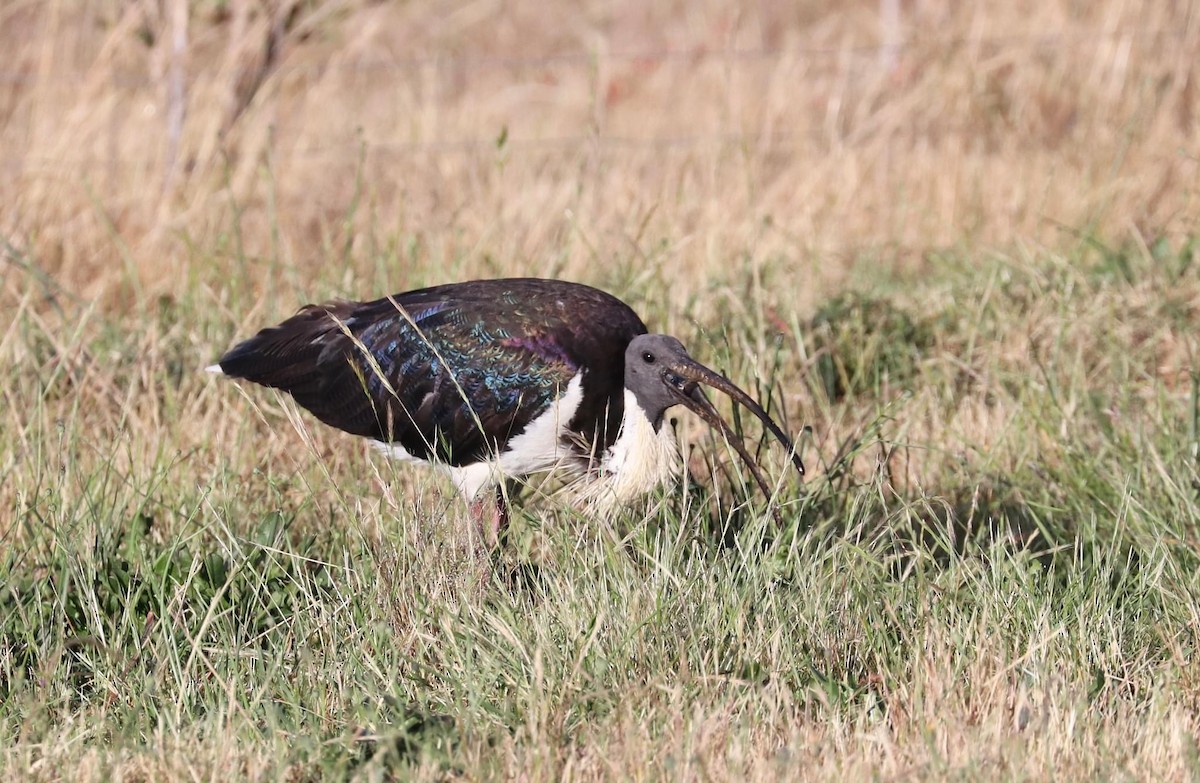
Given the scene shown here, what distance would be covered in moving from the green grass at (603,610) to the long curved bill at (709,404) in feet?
0.27

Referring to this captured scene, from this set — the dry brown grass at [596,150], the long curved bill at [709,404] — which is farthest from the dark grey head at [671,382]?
the dry brown grass at [596,150]

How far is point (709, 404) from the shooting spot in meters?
3.89

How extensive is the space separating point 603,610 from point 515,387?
0.95 m

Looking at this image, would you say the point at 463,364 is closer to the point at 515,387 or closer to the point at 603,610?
the point at 515,387

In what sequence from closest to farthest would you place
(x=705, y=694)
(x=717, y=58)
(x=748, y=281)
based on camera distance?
(x=705, y=694) → (x=748, y=281) → (x=717, y=58)

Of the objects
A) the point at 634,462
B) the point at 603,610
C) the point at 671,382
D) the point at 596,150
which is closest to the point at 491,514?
the point at 634,462

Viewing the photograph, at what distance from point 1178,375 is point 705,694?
8.88ft

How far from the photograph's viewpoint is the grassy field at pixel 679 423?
2969mm

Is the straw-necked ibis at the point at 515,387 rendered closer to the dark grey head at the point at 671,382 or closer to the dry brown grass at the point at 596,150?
the dark grey head at the point at 671,382

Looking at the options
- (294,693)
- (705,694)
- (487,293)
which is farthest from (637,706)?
(487,293)

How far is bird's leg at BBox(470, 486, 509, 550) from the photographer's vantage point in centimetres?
393

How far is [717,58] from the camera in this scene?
9305 mm

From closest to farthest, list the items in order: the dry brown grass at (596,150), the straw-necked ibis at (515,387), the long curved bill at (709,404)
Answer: the long curved bill at (709,404), the straw-necked ibis at (515,387), the dry brown grass at (596,150)

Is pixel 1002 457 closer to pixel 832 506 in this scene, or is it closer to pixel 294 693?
pixel 832 506
